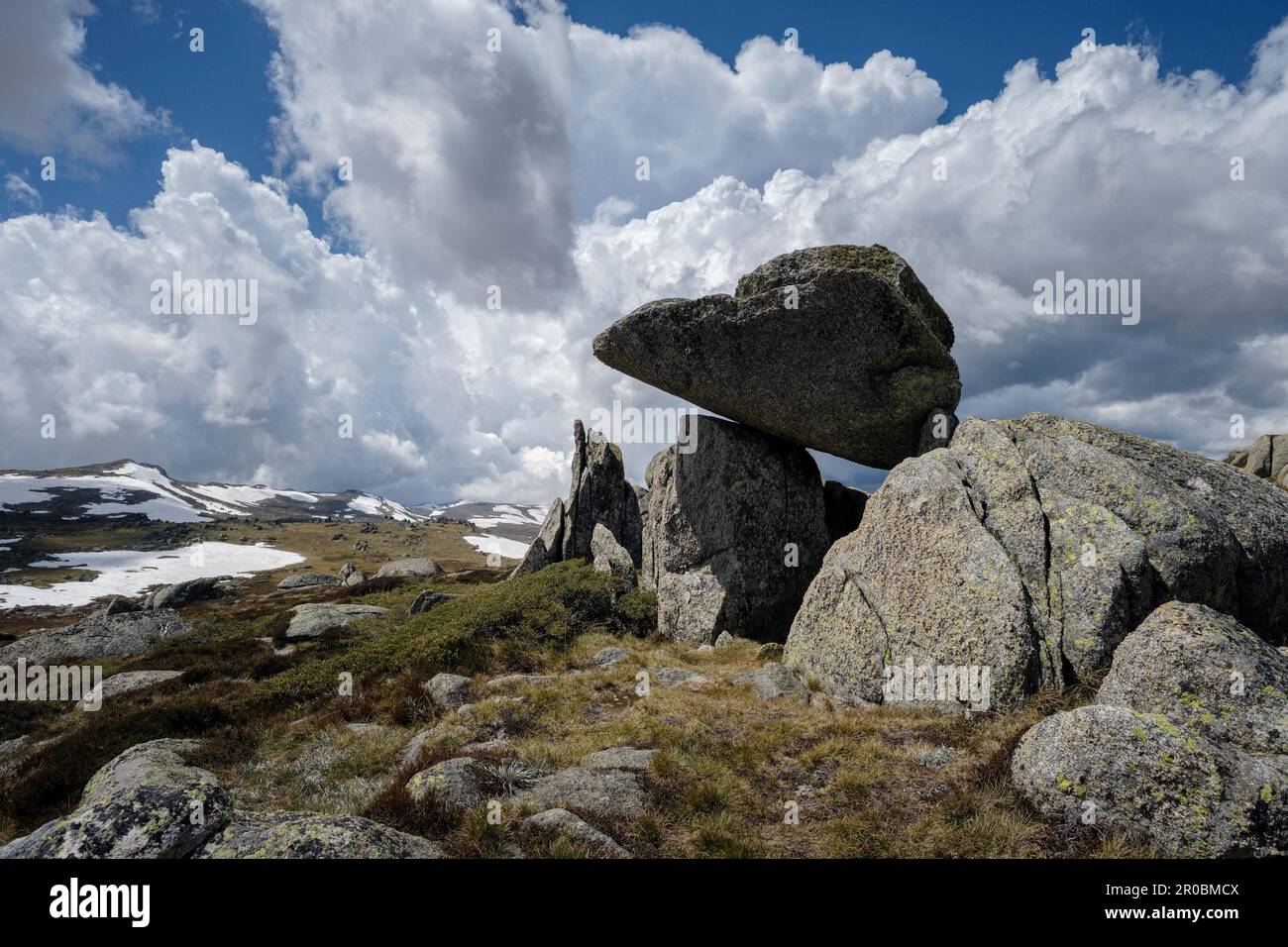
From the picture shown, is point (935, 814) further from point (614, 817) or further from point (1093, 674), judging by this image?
point (1093, 674)

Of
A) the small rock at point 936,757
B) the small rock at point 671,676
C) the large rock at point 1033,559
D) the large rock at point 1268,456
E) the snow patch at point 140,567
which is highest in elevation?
the large rock at point 1268,456

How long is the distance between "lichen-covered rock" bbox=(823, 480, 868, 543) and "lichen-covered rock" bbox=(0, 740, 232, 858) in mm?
22969

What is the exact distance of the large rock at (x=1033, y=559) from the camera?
12.7 m

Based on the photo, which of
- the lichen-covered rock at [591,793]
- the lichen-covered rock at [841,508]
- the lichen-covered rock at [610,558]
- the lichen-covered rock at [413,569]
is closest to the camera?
the lichen-covered rock at [591,793]

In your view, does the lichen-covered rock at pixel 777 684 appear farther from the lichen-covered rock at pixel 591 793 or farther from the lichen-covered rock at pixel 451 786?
the lichen-covered rock at pixel 451 786

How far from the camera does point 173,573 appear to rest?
468 feet

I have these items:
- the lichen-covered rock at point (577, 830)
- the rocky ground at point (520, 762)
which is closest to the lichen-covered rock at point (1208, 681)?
the rocky ground at point (520, 762)

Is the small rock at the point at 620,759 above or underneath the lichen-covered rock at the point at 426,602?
above

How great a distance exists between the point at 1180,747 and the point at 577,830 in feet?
28.4

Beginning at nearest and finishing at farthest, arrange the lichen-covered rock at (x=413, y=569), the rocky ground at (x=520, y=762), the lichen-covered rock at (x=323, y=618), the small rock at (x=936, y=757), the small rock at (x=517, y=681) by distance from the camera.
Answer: the rocky ground at (x=520, y=762), the small rock at (x=936, y=757), the small rock at (x=517, y=681), the lichen-covered rock at (x=323, y=618), the lichen-covered rock at (x=413, y=569)

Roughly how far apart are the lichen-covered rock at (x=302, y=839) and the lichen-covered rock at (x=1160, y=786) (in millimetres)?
9338

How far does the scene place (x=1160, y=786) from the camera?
7.71 meters
